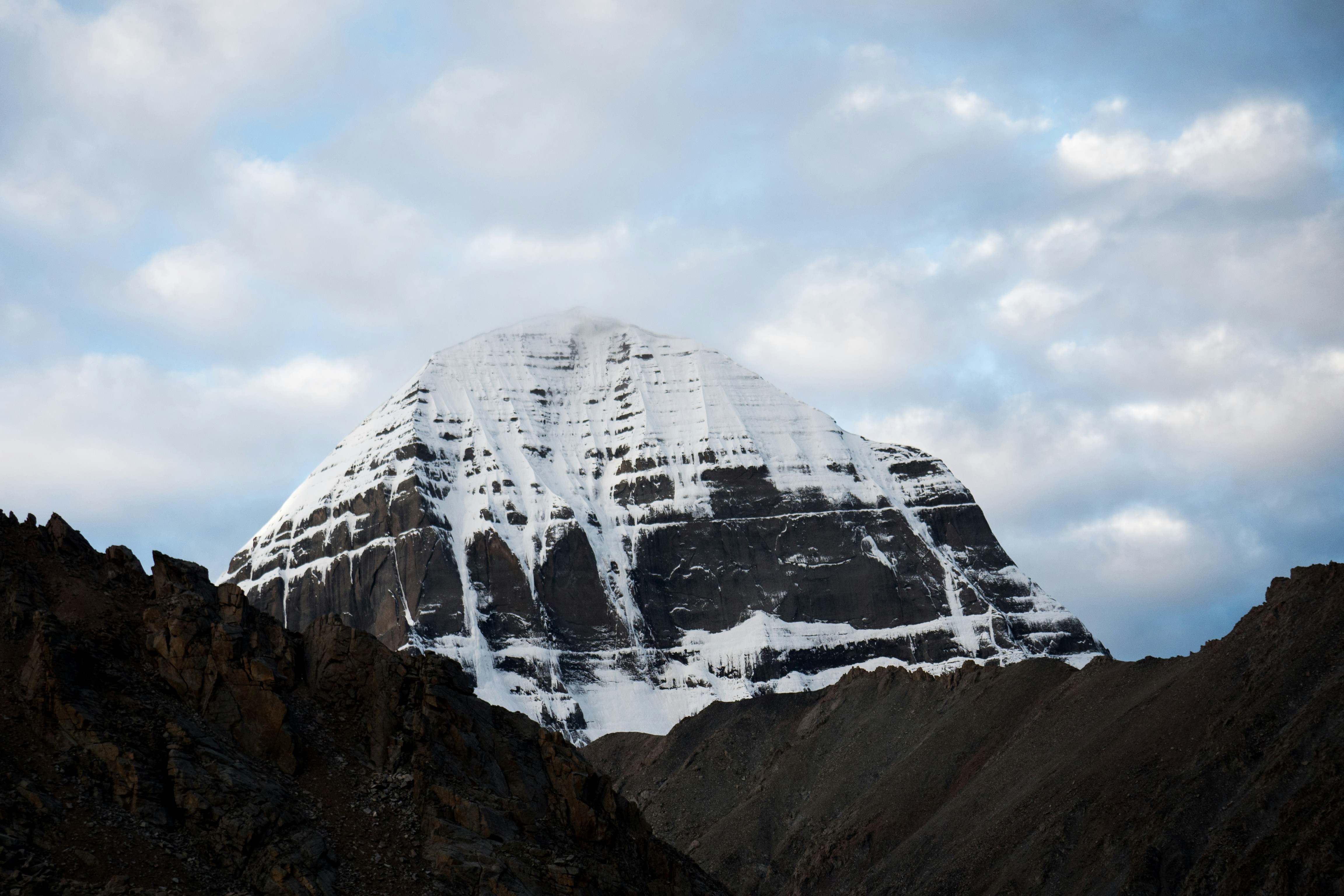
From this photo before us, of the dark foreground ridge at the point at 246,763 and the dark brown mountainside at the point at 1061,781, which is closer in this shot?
the dark foreground ridge at the point at 246,763

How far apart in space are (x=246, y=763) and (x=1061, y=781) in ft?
192

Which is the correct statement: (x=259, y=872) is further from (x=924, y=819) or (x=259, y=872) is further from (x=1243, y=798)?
(x=924, y=819)

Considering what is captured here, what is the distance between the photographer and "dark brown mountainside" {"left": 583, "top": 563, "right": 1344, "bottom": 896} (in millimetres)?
66062

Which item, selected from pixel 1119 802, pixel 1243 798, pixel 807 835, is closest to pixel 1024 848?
pixel 1119 802

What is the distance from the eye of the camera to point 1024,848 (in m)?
79.9

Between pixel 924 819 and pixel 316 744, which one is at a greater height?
pixel 316 744

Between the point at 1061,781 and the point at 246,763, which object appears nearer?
the point at 246,763

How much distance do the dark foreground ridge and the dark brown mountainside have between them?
29485 millimetres

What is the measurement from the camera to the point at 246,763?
42906 millimetres

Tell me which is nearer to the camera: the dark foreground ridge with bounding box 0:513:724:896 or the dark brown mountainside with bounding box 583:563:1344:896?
the dark foreground ridge with bounding box 0:513:724:896

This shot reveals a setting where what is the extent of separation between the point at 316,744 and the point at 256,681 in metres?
3.16

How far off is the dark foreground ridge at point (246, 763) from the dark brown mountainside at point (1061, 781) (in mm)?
29485

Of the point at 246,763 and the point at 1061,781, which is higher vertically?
the point at 246,763

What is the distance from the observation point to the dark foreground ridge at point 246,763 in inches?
1507
